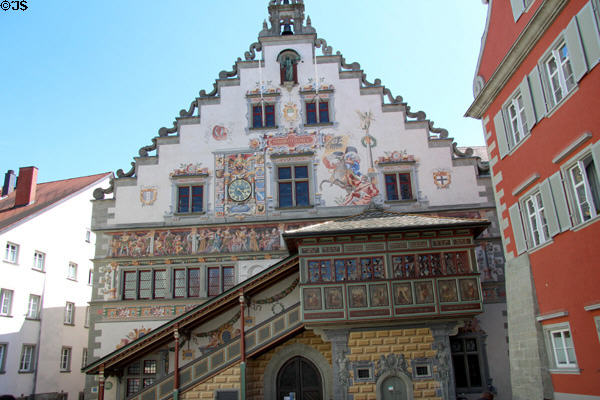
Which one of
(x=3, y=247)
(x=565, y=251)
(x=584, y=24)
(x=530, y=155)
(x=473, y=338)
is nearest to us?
(x=584, y=24)

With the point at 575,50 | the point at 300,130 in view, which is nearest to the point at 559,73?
the point at 575,50

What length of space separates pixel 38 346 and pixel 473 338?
1768cm

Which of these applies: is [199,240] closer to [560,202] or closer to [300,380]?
[300,380]

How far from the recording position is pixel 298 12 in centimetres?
2192

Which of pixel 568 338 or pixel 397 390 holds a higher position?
pixel 568 338

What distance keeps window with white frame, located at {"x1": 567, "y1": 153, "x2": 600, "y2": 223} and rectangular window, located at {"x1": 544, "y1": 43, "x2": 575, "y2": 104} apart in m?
1.45

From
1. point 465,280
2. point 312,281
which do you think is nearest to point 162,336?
point 312,281

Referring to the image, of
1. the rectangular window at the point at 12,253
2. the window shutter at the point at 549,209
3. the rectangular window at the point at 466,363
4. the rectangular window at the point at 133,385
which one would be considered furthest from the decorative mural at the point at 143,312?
the window shutter at the point at 549,209

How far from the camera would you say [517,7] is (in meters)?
12.7

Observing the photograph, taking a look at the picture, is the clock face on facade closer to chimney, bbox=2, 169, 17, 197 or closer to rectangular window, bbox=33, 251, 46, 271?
rectangular window, bbox=33, 251, 46, 271

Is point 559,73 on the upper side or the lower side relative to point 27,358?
upper

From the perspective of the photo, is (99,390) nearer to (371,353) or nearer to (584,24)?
(371,353)

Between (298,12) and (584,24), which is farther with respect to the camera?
(298,12)

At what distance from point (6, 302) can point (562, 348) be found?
20160 mm
